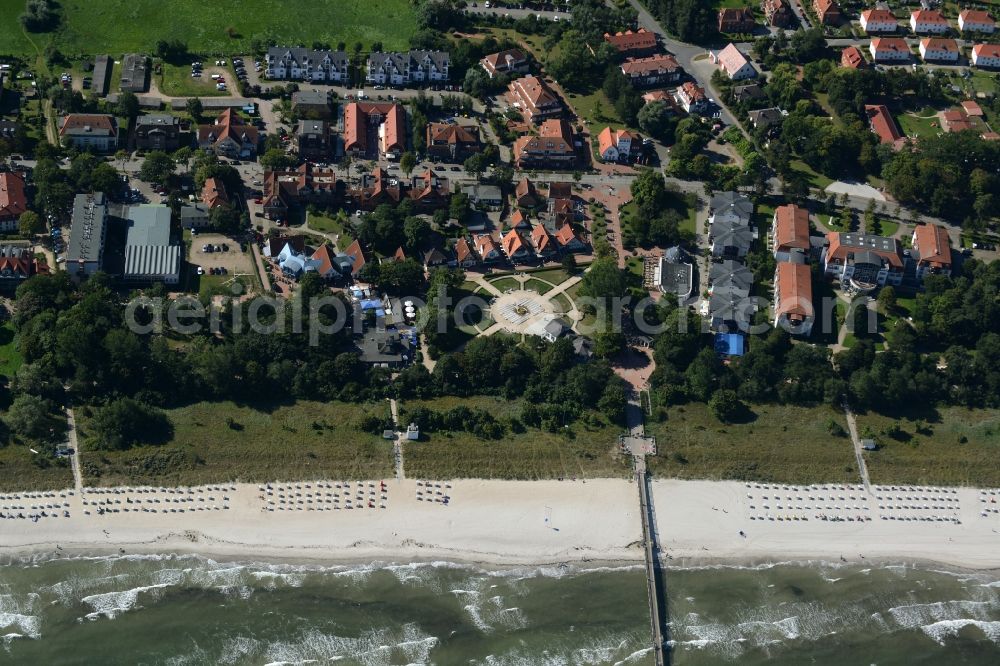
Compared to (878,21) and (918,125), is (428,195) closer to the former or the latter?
(918,125)

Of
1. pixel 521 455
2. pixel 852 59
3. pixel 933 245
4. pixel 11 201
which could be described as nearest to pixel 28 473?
pixel 11 201

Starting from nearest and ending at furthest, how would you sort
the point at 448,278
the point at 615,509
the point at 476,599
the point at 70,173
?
1. the point at 476,599
2. the point at 615,509
3. the point at 448,278
4. the point at 70,173

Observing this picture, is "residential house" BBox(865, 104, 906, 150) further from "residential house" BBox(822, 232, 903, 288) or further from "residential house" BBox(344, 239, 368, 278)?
"residential house" BBox(344, 239, 368, 278)

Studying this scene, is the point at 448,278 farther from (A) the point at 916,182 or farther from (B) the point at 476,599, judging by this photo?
(A) the point at 916,182

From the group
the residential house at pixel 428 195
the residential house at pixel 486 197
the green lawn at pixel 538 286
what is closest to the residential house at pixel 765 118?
the residential house at pixel 486 197

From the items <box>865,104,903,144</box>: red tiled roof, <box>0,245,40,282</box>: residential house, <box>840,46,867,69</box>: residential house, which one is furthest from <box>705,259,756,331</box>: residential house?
→ <box>0,245,40,282</box>: residential house

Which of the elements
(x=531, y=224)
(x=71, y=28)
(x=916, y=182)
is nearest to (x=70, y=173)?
(x=71, y=28)
